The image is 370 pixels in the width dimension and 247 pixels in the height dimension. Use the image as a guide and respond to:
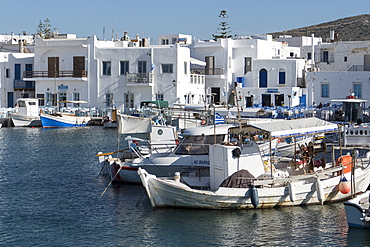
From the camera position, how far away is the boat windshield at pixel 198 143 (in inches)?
1068

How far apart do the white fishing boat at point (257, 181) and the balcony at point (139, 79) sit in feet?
130

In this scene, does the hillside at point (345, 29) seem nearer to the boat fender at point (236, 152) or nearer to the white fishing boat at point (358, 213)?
the boat fender at point (236, 152)

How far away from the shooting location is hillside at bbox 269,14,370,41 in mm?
150125

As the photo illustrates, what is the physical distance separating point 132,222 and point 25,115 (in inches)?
1705

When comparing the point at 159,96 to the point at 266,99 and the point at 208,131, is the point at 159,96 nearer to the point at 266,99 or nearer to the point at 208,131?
the point at 266,99

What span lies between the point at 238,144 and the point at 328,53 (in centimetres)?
4968

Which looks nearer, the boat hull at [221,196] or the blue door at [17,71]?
the boat hull at [221,196]

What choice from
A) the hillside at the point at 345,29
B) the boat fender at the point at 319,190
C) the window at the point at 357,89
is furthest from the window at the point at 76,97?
the hillside at the point at 345,29

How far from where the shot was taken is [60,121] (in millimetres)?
61625

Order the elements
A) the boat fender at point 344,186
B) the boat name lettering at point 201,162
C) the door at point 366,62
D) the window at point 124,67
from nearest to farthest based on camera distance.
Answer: the boat fender at point 344,186
the boat name lettering at point 201,162
the window at point 124,67
the door at point 366,62

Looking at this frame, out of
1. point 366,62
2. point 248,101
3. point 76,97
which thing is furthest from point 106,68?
point 366,62

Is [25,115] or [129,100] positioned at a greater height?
[129,100]

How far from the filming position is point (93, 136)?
5297cm

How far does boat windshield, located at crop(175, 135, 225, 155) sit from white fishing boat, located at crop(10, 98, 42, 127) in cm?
3822
